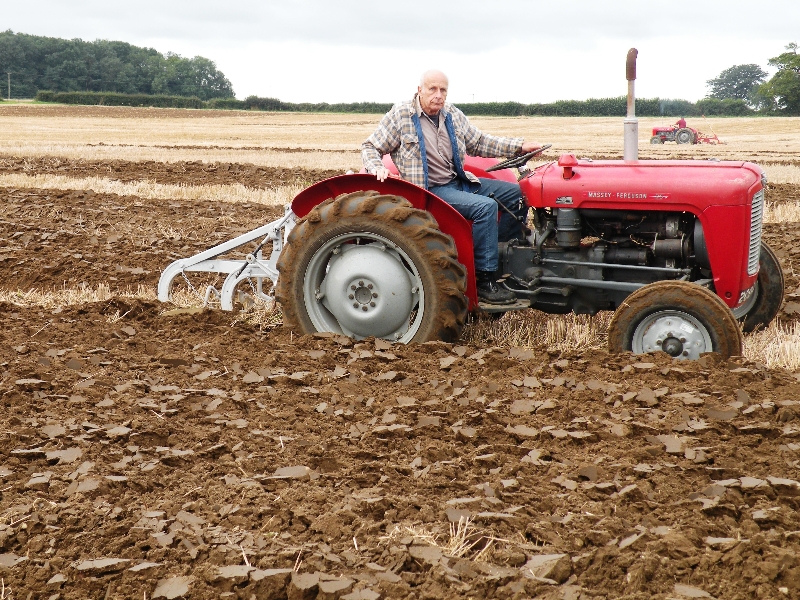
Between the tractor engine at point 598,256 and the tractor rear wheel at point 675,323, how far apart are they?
372mm

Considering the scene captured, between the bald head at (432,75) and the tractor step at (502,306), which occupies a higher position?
the bald head at (432,75)

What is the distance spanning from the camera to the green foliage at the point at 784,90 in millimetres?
66750

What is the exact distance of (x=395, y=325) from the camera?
214 inches

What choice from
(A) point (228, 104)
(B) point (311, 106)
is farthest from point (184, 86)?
(B) point (311, 106)

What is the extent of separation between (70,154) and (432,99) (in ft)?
57.8

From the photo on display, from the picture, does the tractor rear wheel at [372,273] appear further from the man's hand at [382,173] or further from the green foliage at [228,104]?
the green foliage at [228,104]

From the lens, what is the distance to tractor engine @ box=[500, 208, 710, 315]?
5.27 meters

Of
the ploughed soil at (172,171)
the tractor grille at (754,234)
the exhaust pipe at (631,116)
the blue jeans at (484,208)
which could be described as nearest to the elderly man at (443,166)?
the blue jeans at (484,208)

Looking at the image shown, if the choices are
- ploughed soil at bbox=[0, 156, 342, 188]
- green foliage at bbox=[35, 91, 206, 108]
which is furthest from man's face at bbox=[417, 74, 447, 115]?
green foliage at bbox=[35, 91, 206, 108]

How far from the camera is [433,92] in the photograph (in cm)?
561

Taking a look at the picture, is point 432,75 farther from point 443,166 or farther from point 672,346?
point 672,346

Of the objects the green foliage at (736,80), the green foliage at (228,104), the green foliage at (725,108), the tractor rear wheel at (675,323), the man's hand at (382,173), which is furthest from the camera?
the green foliage at (736,80)

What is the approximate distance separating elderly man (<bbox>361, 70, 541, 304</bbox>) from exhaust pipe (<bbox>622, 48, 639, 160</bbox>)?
2.36 ft

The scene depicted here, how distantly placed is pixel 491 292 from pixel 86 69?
95801 millimetres
